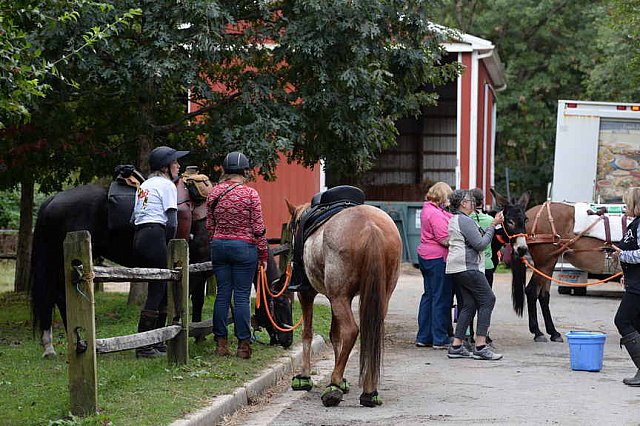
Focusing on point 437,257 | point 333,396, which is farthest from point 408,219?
point 333,396

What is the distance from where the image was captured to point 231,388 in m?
8.45

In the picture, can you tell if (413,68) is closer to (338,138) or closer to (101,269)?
(338,138)

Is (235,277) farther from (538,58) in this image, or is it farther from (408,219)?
(538,58)

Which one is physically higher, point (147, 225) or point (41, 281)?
point (147, 225)

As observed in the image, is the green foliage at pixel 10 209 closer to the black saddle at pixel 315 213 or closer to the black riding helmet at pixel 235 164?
the black riding helmet at pixel 235 164

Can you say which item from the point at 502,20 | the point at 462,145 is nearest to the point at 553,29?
the point at 502,20

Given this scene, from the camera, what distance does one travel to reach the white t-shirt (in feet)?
32.1

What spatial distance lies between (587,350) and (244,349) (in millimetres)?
3566

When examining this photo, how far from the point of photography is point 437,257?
40.7 ft

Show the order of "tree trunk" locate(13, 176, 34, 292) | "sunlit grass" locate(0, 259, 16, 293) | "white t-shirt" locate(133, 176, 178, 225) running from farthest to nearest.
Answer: "sunlit grass" locate(0, 259, 16, 293)
"tree trunk" locate(13, 176, 34, 292)
"white t-shirt" locate(133, 176, 178, 225)

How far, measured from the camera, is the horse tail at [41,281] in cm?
1036

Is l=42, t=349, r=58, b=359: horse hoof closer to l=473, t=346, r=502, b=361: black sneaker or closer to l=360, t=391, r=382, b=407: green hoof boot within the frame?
l=360, t=391, r=382, b=407: green hoof boot

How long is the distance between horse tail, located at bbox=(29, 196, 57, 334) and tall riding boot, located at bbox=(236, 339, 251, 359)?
1985 mm

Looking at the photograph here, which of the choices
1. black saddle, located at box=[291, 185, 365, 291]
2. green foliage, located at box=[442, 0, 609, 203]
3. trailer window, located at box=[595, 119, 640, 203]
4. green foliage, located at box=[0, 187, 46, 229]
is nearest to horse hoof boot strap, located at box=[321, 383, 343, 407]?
black saddle, located at box=[291, 185, 365, 291]
